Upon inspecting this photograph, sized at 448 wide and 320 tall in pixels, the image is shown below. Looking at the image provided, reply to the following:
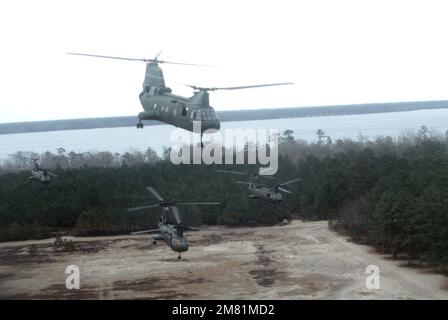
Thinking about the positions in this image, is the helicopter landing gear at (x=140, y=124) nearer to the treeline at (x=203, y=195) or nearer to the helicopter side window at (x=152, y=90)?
the helicopter side window at (x=152, y=90)

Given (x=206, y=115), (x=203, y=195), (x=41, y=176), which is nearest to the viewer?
(x=206, y=115)

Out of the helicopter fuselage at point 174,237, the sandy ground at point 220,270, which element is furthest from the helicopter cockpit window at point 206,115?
the helicopter fuselage at point 174,237

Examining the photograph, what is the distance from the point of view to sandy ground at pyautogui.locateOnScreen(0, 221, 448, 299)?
109 feet

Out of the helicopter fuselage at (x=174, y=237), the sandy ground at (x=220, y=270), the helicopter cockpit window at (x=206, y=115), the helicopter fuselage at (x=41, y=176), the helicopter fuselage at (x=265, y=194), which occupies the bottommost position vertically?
the sandy ground at (x=220, y=270)

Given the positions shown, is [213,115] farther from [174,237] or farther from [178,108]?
[174,237]

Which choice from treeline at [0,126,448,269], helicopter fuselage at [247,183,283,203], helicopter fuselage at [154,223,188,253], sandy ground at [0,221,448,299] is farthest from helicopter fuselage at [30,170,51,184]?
helicopter fuselage at [154,223,188,253]

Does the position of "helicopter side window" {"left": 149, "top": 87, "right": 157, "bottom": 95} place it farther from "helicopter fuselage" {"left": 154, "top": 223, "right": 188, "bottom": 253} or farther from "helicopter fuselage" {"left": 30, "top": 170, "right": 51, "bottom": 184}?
"helicopter fuselage" {"left": 30, "top": 170, "right": 51, "bottom": 184}

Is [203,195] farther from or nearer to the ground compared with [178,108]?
nearer to the ground

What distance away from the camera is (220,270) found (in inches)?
1574

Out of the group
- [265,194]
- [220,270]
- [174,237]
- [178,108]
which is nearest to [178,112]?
[178,108]

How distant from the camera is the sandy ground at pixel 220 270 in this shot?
33.2 meters

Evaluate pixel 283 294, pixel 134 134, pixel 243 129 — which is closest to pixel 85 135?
pixel 134 134
